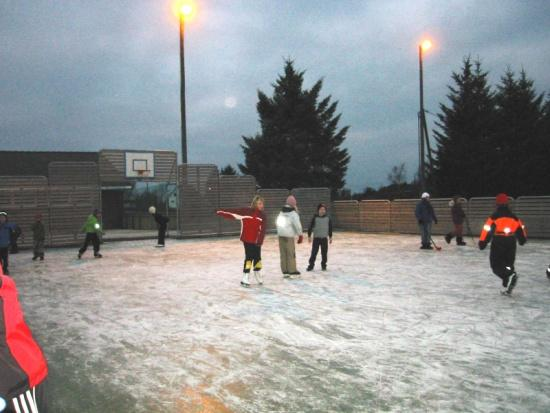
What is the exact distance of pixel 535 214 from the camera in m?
19.6

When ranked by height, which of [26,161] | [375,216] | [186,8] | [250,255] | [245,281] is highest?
[186,8]

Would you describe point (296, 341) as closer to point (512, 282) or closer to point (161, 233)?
point (512, 282)

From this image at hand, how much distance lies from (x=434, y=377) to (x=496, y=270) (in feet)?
15.2

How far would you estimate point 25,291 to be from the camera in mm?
9852

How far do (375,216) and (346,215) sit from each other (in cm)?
223

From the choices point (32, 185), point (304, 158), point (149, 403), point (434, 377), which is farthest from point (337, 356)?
point (304, 158)

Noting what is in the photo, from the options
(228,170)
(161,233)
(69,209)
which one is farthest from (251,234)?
(228,170)

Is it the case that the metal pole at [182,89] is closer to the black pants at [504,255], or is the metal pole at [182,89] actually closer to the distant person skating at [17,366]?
the black pants at [504,255]

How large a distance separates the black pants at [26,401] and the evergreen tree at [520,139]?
103 feet

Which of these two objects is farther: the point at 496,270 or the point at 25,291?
the point at 25,291

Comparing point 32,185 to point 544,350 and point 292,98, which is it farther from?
point 292,98

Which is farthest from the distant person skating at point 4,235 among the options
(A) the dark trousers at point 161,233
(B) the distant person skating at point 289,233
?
(A) the dark trousers at point 161,233

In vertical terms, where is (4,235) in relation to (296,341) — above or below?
above

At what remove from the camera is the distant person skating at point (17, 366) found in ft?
6.34
